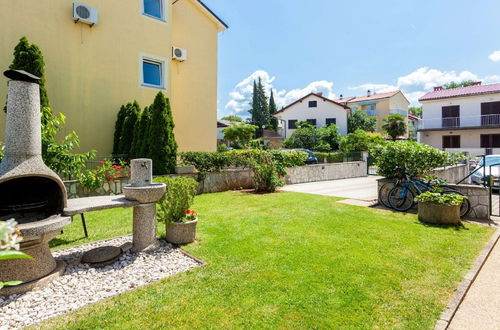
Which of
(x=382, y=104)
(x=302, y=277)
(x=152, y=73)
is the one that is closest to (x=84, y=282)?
(x=302, y=277)

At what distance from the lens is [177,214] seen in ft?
17.7

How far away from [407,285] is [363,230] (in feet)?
7.97

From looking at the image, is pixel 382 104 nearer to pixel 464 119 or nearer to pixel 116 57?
pixel 464 119

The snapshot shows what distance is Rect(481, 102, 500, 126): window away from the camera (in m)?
28.0

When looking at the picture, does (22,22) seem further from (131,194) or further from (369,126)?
(369,126)

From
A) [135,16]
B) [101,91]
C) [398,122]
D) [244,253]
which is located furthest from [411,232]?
[398,122]

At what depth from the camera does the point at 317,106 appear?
40.2m

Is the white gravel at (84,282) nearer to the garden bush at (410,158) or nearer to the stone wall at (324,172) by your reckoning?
the garden bush at (410,158)

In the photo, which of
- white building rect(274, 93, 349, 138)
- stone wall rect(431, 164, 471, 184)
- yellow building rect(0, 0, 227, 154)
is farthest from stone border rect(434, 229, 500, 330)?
white building rect(274, 93, 349, 138)

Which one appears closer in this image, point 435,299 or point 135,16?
point 435,299

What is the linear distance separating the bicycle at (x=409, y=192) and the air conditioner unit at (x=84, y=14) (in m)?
12.0

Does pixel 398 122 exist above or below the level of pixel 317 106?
below

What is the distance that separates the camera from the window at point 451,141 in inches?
1212

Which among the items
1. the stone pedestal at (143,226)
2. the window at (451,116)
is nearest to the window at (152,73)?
the stone pedestal at (143,226)
